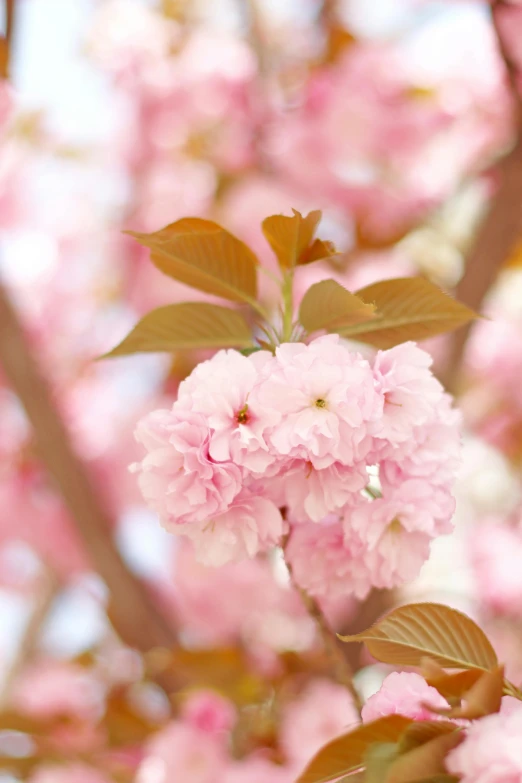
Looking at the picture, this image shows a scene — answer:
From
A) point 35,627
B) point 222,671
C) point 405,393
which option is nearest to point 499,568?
point 222,671

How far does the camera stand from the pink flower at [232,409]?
1.38 feet

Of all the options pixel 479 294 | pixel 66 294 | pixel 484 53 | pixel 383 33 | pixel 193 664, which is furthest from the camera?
pixel 66 294

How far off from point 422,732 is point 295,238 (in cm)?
29

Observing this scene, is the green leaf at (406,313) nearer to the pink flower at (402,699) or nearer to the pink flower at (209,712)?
the pink flower at (402,699)

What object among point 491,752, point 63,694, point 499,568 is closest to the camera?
point 491,752

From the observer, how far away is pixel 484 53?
157cm

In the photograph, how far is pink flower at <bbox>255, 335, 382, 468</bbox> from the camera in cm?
42

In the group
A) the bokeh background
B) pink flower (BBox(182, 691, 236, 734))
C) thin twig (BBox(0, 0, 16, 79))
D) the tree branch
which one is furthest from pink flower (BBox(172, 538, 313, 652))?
thin twig (BBox(0, 0, 16, 79))

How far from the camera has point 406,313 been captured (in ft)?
1.65

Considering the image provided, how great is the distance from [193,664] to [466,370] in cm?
102

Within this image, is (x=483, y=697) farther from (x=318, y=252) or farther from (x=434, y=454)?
(x=318, y=252)

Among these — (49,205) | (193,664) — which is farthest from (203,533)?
(49,205)

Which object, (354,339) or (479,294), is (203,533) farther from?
(479,294)

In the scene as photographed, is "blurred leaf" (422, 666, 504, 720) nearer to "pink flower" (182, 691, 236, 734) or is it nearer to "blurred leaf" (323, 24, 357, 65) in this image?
"pink flower" (182, 691, 236, 734)
